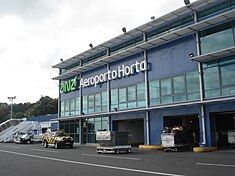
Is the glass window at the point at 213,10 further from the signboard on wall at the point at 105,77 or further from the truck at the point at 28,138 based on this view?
the truck at the point at 28,138

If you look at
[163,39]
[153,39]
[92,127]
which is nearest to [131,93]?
[153,39]

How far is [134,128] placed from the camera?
35375mm

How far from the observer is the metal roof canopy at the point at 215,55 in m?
20.2

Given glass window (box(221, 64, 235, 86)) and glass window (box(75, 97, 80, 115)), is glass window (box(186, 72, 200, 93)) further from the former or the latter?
glass window (box(75, 97, 80, 115))

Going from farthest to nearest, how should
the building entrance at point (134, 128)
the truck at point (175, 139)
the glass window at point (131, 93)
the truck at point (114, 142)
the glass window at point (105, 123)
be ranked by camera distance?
the building entrance at point (134, 128) < the glass window at point (105, 123) < the glass window at point (131, 93) < the truck at point (175, 139) < the truck at point (114, 142)

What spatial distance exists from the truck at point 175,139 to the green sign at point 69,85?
18079mm

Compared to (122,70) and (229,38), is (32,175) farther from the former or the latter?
(122,70)

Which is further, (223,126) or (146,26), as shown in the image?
(223,126)

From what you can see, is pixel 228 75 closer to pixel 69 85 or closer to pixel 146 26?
pixel 146 26

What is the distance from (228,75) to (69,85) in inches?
927

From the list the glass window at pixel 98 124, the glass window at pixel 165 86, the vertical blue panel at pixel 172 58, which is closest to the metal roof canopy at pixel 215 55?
the vertical blue panel at pixel 172 58

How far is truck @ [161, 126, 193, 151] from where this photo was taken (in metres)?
22.7

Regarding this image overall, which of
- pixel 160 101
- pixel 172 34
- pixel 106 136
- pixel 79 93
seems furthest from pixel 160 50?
pixel 79 93

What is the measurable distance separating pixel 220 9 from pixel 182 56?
478 cm
